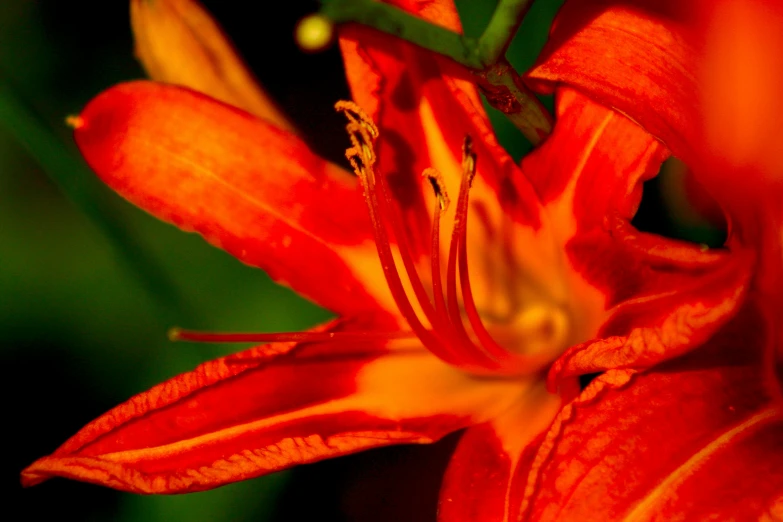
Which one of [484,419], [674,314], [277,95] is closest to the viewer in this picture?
[674,314]

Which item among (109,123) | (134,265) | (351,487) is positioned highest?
(109,123)

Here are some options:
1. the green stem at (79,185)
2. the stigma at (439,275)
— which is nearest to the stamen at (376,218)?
the stigma at (439,275)

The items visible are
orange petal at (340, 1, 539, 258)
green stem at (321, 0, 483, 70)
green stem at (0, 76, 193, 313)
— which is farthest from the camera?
green stem at (0, 76, 193, 313)

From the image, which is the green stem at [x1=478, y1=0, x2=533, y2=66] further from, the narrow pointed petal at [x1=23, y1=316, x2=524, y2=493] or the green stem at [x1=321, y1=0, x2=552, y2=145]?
the narrow pointed petal at [x1=23, y1=316, x2=524, y2=493]

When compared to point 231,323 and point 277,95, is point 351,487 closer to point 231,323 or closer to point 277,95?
point 231,323

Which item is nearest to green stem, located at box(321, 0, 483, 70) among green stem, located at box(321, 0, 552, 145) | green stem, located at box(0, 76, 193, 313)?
green stem, located at box(321, 0, 552, 145)

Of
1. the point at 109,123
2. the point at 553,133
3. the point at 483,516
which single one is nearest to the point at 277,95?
the point at 109,123

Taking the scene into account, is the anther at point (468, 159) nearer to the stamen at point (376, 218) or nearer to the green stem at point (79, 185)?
the stamen at point (376, 218)
